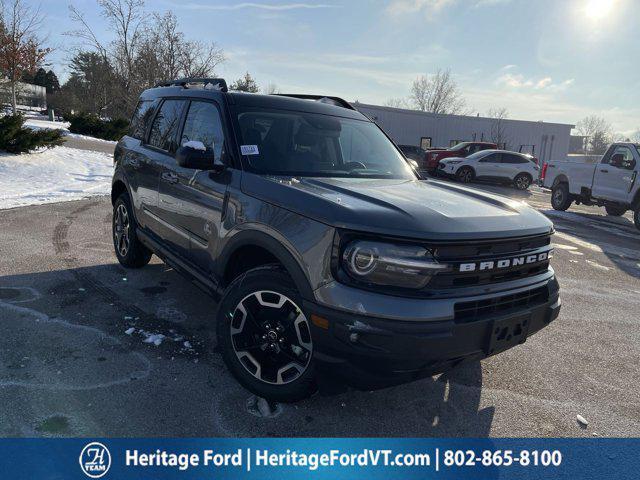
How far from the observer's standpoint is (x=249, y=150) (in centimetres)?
325

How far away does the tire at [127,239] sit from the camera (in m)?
5.09

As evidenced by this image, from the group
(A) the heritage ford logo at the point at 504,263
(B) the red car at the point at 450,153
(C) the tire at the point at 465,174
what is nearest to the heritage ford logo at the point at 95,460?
(A) the heritage ford logo at the point at 504,263

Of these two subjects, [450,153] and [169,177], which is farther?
[450,153]

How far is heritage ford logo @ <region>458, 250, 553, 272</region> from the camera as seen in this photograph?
245 cm

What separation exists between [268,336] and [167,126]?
8.38 ft

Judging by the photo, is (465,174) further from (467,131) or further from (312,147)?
(467,131)

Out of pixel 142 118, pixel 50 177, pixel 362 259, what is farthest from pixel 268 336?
pixel 50 177

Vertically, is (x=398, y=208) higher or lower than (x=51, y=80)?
lower

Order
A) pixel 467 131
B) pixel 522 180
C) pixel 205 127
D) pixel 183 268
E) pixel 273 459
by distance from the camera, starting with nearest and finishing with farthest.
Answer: pixel 273 459 → pixel 205 127 → pixel 183 268 → pixel 522 180 → pixel 467 131

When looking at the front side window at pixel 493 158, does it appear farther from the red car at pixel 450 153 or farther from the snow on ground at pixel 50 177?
the snow on ground at pixel 50 177

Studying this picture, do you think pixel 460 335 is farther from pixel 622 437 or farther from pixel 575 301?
pixel 575 301

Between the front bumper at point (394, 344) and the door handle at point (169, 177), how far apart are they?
2025mm

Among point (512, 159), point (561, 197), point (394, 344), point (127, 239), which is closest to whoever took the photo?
point (394, 344)

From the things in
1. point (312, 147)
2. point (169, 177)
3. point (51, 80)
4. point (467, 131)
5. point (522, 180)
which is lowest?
point (522, 180)
